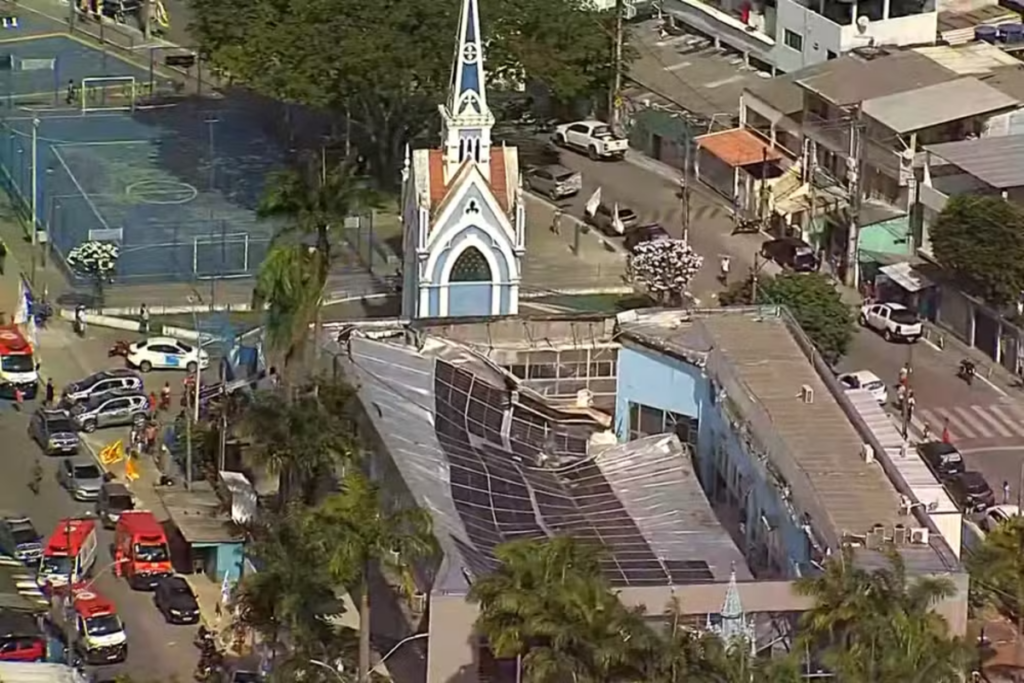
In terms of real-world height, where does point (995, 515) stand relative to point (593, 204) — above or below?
below

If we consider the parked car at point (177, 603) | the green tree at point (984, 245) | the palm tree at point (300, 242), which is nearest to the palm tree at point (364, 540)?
the parked car at point (177, 603)

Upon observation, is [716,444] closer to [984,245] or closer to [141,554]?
[141,554]

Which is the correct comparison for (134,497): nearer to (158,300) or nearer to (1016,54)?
(158,300)

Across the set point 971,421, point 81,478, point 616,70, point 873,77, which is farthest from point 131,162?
point 971,421

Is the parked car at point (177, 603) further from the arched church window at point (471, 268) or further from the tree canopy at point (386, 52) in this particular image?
the tree canopy at point (386, 52)

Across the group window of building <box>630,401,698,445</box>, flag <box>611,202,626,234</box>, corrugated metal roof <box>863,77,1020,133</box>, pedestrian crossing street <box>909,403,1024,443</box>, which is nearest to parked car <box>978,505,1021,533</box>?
pedestrian crossing street <box>909,403,1024,443</box>

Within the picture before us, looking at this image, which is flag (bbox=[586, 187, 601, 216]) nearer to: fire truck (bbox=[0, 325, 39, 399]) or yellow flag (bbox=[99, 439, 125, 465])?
fire truck (bbox=[0, 325, 39, 399])
